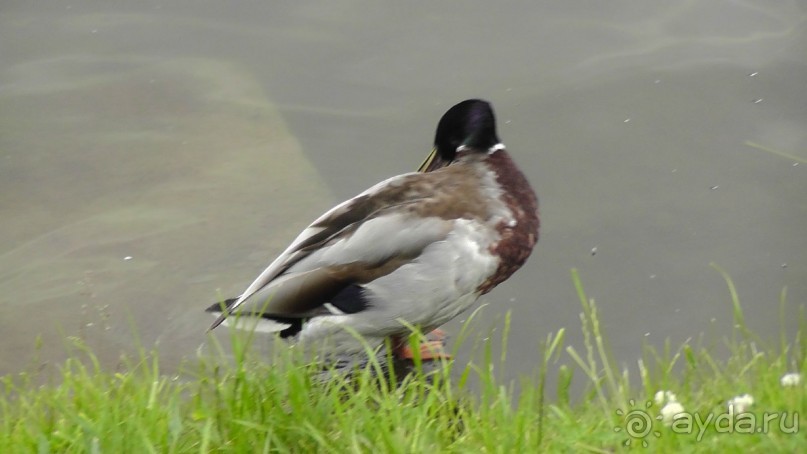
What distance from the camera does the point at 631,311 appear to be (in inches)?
182

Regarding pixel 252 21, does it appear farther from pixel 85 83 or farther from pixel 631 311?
pixel 631 311

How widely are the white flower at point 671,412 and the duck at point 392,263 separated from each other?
1.36 metres

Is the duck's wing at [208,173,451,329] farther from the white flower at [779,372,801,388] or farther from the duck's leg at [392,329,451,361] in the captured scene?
the white flower at [779,372,801,388]

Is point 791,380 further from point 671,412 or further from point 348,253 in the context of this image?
point 348,253

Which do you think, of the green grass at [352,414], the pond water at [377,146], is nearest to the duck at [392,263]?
the pond water at [377,146]

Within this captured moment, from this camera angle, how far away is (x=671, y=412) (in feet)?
8.39

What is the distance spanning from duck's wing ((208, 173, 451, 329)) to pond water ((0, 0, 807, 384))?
61 cm

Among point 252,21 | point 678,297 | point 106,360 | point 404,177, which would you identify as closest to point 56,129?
point 252,21

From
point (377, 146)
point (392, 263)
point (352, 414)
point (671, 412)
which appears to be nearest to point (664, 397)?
point (671, 412)

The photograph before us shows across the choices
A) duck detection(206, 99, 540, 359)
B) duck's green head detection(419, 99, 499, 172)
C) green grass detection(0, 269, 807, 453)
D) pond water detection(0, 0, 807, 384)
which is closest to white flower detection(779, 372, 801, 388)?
green grass detection(0, 269, 807, 453)

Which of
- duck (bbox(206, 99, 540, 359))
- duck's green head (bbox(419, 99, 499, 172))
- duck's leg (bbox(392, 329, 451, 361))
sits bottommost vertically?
duck's leg (bbox(392, 329, 451, 361))

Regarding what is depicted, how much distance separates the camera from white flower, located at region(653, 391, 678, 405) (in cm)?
269

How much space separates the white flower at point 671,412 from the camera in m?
2.55

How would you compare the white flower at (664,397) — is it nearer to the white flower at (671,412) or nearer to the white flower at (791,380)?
the white flower at (671,412)
